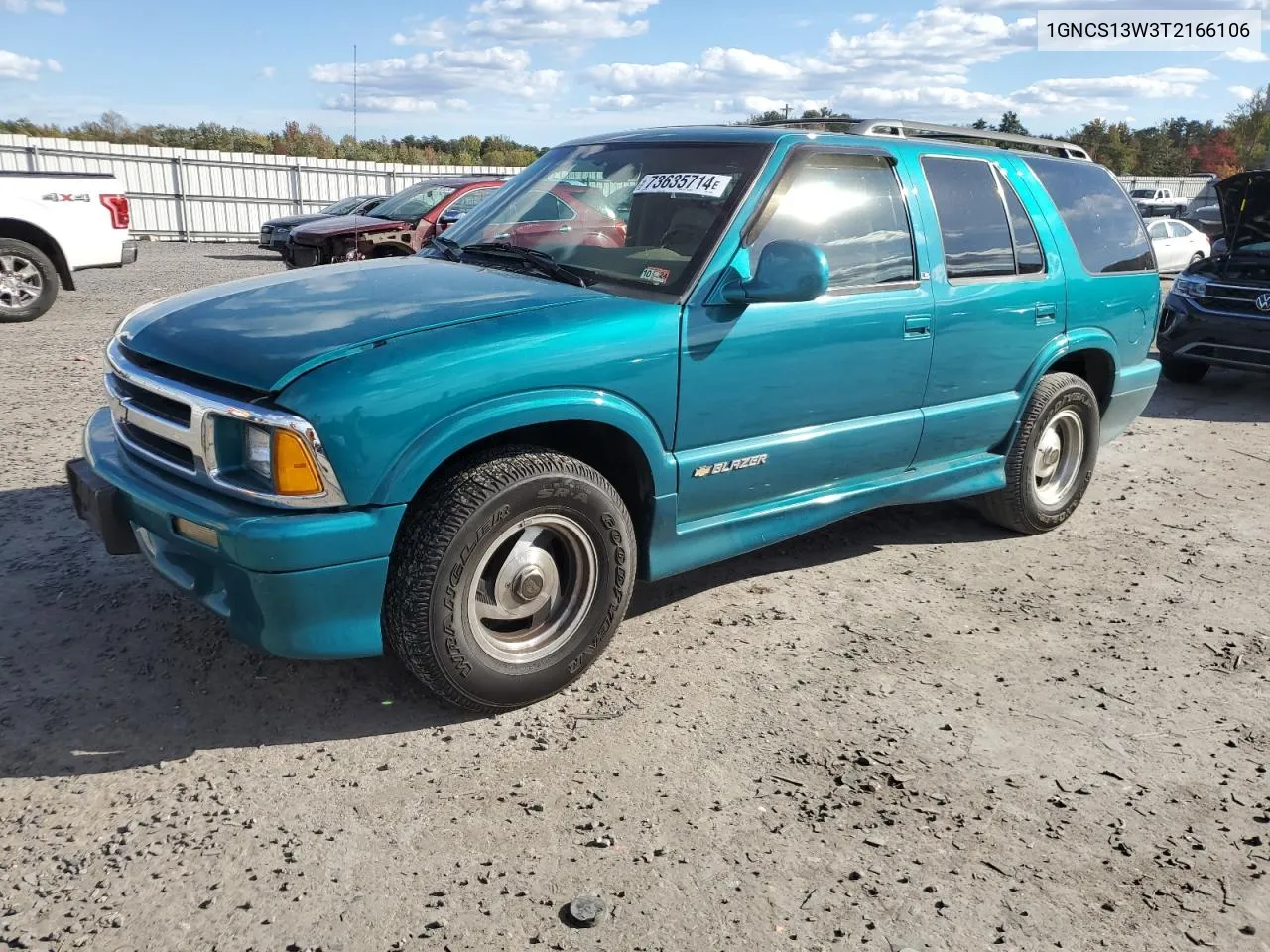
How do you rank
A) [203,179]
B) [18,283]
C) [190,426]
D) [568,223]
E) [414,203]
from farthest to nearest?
1. [203,179]
2. [414,203]
3. [18,283]
4. [568,223]
5. [190,426]

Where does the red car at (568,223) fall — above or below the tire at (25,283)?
above

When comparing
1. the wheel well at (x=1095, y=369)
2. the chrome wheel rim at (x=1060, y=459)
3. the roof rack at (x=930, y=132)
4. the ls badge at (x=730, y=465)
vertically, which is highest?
the roof rack at (x=930, y=132)

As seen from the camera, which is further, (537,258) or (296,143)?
(296,143)

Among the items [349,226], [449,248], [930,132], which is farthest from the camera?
[349,226]

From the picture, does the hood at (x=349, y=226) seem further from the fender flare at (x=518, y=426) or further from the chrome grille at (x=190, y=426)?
the fender flare at (x=518, y=426)

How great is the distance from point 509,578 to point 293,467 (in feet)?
2.67

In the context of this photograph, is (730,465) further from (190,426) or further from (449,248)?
(190,426)

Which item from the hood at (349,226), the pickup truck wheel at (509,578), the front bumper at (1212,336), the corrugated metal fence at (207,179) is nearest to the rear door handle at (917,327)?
the pickup truck wheel at (509,578)

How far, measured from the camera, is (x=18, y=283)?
395 inches

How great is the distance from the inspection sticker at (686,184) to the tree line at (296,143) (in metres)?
27.8

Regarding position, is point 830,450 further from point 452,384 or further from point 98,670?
point 98,670

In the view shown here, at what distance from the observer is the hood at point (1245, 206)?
30.0 feet

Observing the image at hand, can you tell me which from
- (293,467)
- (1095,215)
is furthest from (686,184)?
(1095,215)

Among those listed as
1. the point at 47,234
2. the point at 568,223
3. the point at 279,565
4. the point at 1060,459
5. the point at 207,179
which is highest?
the point at 568,223
